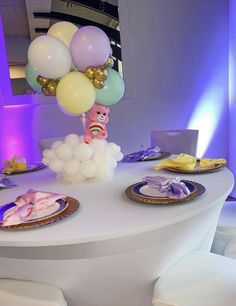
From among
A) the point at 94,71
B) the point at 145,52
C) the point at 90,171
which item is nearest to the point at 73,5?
the point at 145,52

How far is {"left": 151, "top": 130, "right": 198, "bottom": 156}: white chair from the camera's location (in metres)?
2.72

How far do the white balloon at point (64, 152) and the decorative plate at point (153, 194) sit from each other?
0.34 meters

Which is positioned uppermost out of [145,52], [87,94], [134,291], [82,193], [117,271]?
[145,52]

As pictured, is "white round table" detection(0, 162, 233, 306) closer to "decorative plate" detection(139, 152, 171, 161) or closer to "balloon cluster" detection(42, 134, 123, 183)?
"balloon cluster" detection(42, 134, 123, 183)

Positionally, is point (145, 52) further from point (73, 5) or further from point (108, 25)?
point (73, 5)

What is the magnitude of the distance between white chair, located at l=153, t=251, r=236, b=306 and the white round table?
0.05 metres

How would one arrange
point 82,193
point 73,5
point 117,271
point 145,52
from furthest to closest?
point 145,52 < point 73,5 < point 82,193 < point 117,271

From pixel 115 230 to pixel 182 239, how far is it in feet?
1.28

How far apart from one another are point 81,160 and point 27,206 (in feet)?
1.37

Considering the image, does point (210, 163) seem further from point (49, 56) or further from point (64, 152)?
point (49, 56)

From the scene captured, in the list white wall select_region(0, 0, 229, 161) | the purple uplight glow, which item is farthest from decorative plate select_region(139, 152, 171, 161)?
the purple uplight glow

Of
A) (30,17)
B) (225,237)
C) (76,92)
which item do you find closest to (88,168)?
(76,92)

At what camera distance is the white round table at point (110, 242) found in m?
0.89

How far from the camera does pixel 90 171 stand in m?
1.39
